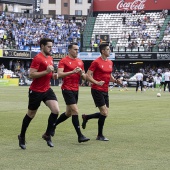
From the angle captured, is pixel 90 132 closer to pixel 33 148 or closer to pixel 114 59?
pixel 33 148

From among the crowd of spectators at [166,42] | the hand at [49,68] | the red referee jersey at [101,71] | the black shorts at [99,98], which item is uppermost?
the hand at [49,68]

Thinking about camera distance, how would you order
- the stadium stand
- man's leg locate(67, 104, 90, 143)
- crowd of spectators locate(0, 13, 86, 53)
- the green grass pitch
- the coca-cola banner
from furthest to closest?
the coca-cola banner < the stadium stand < crowd of spectators locate(0, 13, 86, 53) < man's leg locate(67, 104, 90, 143) < the green grass pitch

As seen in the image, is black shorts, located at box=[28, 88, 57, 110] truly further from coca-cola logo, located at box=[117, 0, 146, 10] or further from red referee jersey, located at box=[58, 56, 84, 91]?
coca-cola logo, located at box=[117, 0, 146, 10]

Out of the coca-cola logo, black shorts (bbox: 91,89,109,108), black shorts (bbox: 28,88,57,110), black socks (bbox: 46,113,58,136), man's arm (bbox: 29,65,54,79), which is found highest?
the coca-cola logo

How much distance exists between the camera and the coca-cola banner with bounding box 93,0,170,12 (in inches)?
2908

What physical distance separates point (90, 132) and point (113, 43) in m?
56.4

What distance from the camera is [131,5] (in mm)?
74688

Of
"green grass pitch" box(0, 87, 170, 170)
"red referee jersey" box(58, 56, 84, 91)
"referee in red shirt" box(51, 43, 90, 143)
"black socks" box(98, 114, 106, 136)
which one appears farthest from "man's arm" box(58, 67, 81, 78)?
"black socks" box(98, 114, 106, 136)

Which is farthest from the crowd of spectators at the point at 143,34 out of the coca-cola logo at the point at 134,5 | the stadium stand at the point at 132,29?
the coca-cola logo at the point at 134,5

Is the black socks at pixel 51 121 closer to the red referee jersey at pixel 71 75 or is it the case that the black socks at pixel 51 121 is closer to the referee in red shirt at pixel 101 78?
the red referee jersey at pixel 71 75

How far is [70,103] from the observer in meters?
13.1

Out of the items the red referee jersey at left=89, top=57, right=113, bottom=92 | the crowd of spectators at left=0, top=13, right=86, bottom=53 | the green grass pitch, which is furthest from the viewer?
the crowd of spectators at left=0, top=13, right=86, bottom=53

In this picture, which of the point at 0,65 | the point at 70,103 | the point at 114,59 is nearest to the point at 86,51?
the point at 114,59

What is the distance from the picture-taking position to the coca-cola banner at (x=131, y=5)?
73875 mm
